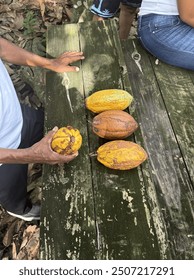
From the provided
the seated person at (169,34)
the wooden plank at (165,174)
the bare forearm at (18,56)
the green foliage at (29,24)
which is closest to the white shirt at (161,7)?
the seated person at (169,34)

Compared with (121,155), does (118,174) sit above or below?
below

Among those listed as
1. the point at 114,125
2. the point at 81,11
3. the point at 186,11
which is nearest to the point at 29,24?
→ the point at 81,11

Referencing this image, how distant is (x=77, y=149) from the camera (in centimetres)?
177

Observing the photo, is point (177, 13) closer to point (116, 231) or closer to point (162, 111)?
point (162, 111)

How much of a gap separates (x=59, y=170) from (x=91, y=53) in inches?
38.1

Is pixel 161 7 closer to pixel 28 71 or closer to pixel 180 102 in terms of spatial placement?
pixel 180 102

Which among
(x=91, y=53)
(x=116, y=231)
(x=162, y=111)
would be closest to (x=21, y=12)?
(x=91, y=53)

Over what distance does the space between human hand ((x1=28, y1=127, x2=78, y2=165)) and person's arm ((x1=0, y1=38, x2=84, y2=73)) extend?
69cm

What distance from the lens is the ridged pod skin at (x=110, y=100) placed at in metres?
1.92

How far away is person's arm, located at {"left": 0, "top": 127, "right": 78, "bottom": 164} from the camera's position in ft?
5.58

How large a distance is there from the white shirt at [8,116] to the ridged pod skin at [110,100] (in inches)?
19.2

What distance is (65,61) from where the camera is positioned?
2.30 metres

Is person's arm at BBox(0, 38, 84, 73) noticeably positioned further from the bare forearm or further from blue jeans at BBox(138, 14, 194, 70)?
blue jeans at BBox(138, 14, 194, 70)

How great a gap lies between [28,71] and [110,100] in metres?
2.10
